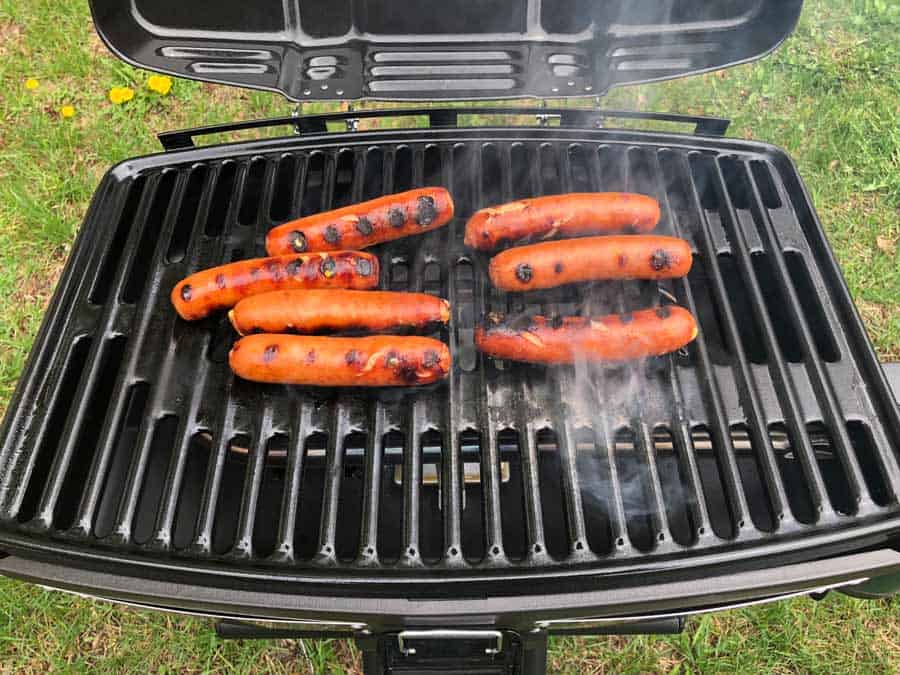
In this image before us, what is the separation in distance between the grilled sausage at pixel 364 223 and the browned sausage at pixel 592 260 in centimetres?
29

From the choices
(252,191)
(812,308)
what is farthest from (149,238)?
(812,308)

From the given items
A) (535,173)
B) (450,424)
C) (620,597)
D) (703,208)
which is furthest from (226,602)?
(703,208)

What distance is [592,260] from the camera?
214 cm

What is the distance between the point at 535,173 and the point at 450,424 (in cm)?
101

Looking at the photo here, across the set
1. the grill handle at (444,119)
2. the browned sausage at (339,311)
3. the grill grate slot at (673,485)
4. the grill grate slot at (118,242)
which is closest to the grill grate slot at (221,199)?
the grill handle at (444,119)

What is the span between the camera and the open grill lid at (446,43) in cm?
250

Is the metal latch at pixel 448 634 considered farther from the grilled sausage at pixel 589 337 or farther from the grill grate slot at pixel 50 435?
the grill grate slot at pixel 50 435

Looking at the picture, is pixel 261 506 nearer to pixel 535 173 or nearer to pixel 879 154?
pixel 535 173

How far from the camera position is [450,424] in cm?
196

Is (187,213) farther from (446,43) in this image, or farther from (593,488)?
(593,488)

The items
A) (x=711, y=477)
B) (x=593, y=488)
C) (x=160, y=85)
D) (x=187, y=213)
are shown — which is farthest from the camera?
(x=160, y=85)

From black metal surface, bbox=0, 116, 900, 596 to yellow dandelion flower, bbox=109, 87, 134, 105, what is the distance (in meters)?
2.55

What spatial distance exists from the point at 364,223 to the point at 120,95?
130 inches

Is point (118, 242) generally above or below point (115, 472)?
above
